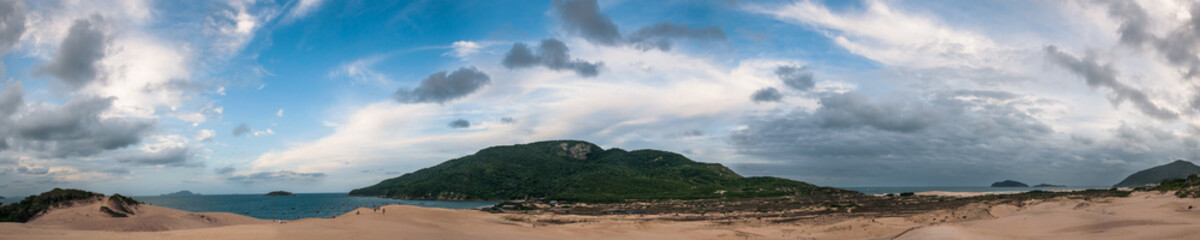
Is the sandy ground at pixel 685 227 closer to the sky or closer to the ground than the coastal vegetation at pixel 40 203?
closer to the ground

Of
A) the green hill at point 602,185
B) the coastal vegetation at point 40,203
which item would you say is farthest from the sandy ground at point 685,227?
the green hill at point 602,185

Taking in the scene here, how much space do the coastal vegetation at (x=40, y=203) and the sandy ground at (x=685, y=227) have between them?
3.04ft

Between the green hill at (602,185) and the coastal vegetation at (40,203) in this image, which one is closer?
the coastal vegetation at (40,203)

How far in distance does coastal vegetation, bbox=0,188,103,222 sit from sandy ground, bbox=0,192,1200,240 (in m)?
0.93

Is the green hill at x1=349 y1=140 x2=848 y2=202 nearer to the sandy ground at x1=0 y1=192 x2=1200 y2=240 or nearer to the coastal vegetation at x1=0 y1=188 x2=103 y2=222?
the sandy ground at x1=0 y1=192 x2=1200 y2=240

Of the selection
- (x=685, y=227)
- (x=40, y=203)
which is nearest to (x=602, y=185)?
(x=685, y=227)

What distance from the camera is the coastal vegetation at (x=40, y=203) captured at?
2980 cm

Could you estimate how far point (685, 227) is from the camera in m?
39.6

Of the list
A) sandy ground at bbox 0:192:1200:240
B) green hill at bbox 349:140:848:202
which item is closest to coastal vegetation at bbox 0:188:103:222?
sandy ground at bbox 0:192:1200:240

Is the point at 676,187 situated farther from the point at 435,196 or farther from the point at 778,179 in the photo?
the point at 435,196

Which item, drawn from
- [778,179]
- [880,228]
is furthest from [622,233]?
[778,179]

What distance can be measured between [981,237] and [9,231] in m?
34.0

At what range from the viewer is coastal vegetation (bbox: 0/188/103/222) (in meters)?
29.8

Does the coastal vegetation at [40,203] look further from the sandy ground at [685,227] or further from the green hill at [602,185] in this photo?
the green hill at [602,185]
